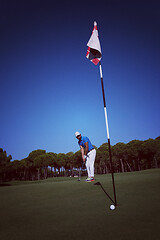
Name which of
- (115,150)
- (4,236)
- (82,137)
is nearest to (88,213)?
(4,236)

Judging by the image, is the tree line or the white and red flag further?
the tree line

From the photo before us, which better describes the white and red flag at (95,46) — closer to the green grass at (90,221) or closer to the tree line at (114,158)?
the green grass at (90,221)

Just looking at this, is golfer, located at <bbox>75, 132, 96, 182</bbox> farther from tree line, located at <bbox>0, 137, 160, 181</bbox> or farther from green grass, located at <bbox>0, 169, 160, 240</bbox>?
tree line, located at <bbox>0, 137, 160, 181</bbox>

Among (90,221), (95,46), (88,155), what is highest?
(95,46)

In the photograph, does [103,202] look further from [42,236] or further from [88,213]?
[42,236]

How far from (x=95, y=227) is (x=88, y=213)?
2.72 ft

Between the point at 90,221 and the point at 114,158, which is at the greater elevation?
the point at 114,158

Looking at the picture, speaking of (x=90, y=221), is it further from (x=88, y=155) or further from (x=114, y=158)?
(x=114, y=158)

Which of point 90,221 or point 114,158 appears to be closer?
point 90,221

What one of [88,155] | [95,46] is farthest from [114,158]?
[95,46]

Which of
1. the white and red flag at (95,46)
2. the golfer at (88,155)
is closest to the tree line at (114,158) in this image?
the golfer at (88,155)

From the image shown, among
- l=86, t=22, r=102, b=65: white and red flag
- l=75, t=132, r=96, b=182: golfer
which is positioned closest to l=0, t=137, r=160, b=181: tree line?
l=75, t=132, r=96, b=182: golfer

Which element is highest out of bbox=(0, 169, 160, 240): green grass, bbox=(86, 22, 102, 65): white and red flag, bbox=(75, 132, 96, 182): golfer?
bbox=(86, 22, 102, 65): white and red flag

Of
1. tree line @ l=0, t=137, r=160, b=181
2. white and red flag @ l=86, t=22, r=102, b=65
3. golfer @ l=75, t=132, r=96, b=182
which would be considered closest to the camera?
white and red flag @ l=86, t=22, r=102, b=65
